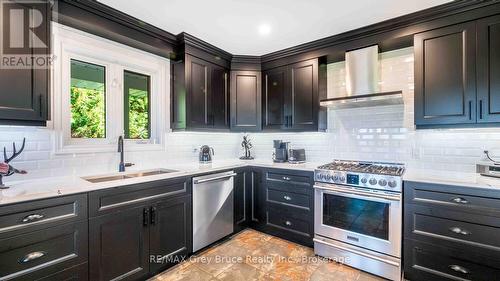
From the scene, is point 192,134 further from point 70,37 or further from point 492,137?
point 492,137

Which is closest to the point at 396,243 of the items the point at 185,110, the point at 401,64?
the point at 401,64

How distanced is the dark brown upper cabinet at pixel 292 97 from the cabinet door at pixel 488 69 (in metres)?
1.48

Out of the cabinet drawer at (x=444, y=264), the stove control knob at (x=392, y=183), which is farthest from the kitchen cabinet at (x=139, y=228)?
the cabinet drawer at (x=444, y=264)

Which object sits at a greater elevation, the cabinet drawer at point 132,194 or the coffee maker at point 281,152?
the coffee maker at point 281,152

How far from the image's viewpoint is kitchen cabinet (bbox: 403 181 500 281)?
1710 mm

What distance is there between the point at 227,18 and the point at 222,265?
8.19ft

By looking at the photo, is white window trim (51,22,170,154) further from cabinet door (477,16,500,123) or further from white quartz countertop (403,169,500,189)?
cabinet door (477,16,500,123)

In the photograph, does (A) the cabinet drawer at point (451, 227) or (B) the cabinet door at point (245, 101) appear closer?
(A) the cabinet drawer at point (451, 227)

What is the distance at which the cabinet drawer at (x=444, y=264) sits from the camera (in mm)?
1725

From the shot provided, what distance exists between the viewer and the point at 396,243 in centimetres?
204

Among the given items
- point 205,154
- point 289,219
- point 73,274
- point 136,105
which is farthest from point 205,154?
point 73,274

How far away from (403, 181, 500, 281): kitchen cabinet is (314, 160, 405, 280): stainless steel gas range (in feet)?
0.35

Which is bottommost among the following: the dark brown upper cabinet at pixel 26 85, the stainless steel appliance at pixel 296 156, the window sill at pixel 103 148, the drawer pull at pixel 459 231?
the drawer pull at pixel 459 231

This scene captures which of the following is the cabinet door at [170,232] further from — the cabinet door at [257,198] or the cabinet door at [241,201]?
the cabinet door at [257,198]
